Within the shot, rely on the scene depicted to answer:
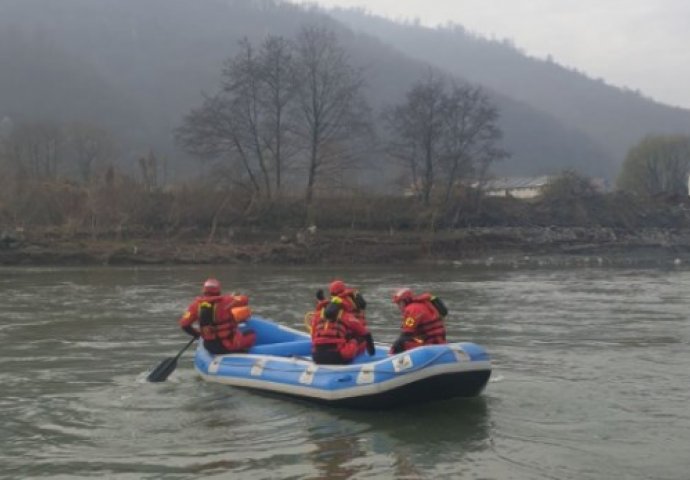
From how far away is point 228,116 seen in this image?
48.7 meters

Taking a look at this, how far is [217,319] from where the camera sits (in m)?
11.5

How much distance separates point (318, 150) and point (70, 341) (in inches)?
1357

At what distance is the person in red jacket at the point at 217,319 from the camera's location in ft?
37.4

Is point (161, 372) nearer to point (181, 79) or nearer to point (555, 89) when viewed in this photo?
point (181, 79)

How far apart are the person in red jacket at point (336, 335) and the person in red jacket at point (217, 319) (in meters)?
1.81

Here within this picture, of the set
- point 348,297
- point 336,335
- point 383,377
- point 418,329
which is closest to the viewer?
point 383,377

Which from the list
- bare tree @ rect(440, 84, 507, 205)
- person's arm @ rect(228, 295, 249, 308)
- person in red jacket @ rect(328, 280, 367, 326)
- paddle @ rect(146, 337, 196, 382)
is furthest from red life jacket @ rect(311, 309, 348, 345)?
bare tree @ rect(440, 84, 507, 205)

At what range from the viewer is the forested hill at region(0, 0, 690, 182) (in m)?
102

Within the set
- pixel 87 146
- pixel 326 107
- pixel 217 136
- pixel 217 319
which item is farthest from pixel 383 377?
pixel 87 146

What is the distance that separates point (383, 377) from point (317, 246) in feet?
110

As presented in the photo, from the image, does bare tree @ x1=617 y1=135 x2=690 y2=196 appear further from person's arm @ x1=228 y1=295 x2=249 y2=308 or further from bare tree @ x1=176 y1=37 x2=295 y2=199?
person's arm @ x1=228 y1=295 x2=249 y2=308

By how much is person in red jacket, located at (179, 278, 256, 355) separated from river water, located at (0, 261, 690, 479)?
0.67 metres

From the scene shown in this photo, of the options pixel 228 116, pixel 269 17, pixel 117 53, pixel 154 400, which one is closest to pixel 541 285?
pixel 154 400

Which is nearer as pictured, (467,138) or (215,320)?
(215,320)
